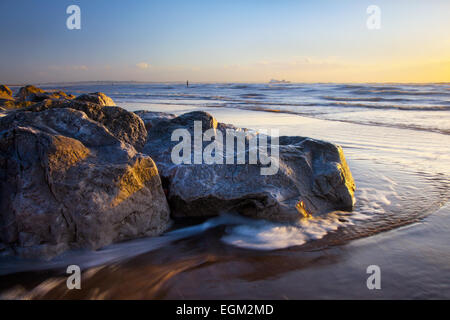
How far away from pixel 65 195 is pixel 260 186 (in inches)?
63.5

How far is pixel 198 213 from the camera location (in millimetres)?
2982

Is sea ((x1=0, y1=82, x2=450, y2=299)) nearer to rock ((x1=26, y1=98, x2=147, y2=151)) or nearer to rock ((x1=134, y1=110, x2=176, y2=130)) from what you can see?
rock ((x1=26, y1=98, x2=147, y2=151))

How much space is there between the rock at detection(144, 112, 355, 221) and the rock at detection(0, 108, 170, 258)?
414mm

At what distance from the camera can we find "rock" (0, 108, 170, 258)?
2.20 meters

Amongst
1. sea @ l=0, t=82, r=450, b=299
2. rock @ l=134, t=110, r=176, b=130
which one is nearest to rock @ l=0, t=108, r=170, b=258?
sea @ l=0, t=82, r=450, b=299

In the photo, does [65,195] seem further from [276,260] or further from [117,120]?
[276,260]

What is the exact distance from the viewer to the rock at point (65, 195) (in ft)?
7.21

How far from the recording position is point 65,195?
7.41ft

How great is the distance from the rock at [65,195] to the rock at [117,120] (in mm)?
809
